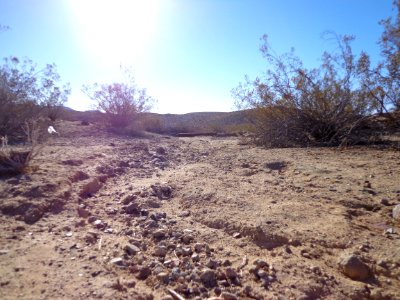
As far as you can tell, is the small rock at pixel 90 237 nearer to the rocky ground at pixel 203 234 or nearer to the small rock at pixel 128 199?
the rocky ground at pixel 203 234

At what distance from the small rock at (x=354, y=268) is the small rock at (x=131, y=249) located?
4.66 feet

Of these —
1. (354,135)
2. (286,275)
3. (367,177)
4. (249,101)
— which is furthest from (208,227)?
(249,101)

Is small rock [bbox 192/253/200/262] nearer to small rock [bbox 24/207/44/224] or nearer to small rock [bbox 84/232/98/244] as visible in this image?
small rock [bbox 84/232/98/244]

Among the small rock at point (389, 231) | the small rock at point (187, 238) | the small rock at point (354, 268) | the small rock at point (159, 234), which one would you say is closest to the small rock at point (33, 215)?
the small rock at point (159, 234)

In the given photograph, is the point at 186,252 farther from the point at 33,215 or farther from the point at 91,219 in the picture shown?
the point at 33,215

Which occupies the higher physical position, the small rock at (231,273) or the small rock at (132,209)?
the small rock at (132,209)

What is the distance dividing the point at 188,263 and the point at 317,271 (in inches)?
33.5

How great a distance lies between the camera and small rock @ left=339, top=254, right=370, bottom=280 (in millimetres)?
2090

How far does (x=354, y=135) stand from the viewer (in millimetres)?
7504

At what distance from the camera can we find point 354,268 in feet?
6.93

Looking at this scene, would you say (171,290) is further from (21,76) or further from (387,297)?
(21,76)

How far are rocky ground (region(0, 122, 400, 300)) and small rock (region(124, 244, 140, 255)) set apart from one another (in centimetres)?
1

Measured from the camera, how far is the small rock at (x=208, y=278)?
2.10m

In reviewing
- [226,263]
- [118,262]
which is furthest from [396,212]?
[118,262]
